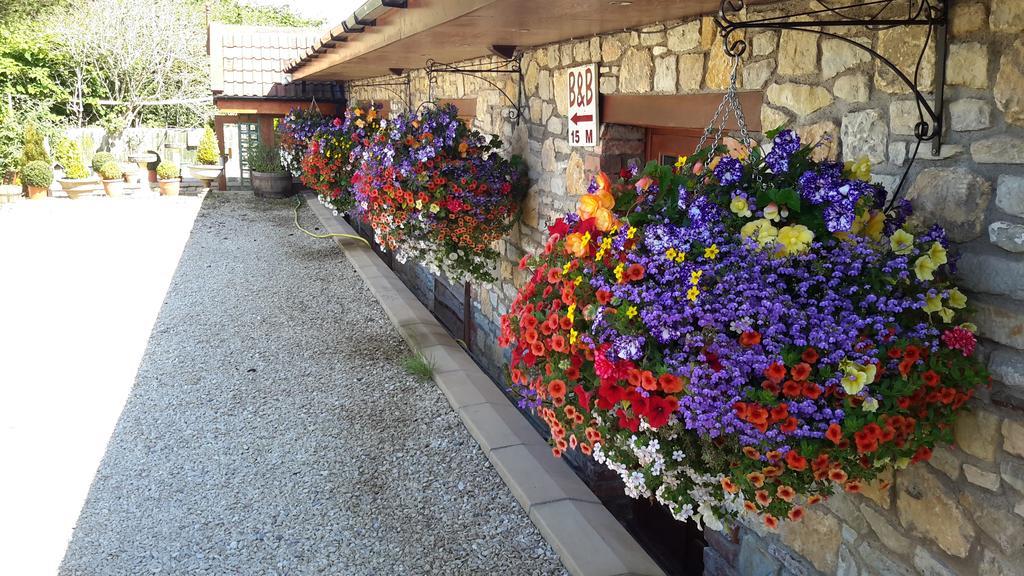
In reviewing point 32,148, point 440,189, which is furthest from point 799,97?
point 32,148

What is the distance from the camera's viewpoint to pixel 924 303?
1940mm

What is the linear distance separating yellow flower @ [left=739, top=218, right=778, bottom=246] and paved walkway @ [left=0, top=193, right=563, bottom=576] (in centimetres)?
170

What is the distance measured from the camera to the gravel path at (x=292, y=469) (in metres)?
3.29

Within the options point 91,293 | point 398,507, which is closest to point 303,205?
point 91,293

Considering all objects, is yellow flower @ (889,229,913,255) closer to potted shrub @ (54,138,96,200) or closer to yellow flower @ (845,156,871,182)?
yellow flower @ (845,156,871,182)

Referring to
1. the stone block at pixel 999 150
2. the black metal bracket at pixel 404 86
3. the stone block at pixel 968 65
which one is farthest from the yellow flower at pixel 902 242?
the black metal bracket at pixel 404 86

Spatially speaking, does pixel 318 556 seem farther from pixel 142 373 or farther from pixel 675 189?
pixel 142 373

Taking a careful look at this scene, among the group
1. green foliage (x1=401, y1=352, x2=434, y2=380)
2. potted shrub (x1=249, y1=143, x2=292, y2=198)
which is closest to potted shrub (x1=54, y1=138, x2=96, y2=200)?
potted shrub (x1=249, y1=143, x2=292, y2=198)

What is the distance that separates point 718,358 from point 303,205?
40.2 feet

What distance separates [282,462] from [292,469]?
10cm

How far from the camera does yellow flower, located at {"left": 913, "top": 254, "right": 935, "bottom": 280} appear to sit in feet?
6.38

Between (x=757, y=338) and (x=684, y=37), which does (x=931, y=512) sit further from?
(x=684, y=37)

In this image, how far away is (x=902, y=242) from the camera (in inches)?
78.8

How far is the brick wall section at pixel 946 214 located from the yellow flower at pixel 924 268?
0.20 metres
